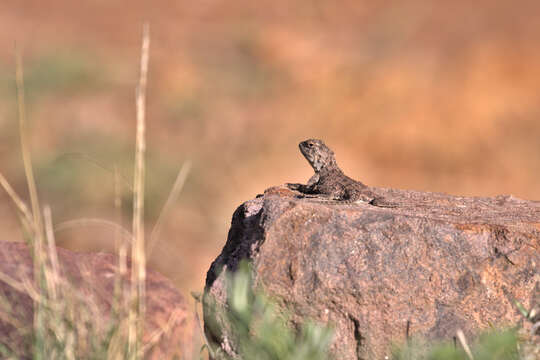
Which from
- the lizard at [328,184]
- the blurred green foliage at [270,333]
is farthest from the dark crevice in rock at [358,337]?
the blurred green foliage at [270,333]

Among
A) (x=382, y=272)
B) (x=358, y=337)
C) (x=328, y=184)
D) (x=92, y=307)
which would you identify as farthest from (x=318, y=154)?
(x=92, y=307)

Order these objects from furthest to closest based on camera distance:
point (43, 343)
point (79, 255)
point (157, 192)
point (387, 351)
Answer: point (157, 192) → point (79, 255) → point (387, 351) → point (43, 343)

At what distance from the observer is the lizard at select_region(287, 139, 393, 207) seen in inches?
180

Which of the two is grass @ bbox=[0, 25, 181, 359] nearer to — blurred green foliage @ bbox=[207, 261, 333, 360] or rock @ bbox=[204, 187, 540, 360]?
rock @ bbox=[204, 187, 540, 360]

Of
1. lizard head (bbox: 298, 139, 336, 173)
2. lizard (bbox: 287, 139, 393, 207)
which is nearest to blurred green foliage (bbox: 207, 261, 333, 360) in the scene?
lizard (bbox: 287, 139, 393, 207)

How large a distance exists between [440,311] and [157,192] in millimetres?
6582

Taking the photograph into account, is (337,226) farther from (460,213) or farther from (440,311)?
(460,213)

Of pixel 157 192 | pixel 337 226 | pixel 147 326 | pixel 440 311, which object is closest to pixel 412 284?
pixel 440 311

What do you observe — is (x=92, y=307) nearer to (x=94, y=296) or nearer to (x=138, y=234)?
(x=138, y=234)

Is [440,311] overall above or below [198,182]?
below

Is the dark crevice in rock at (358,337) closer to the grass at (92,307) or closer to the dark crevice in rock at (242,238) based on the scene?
the dark crevice in rock at (242,238)

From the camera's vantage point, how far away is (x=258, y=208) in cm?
385

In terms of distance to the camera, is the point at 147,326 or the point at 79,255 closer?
the point at 147,326

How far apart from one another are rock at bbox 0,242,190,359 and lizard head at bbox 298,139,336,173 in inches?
61.0
